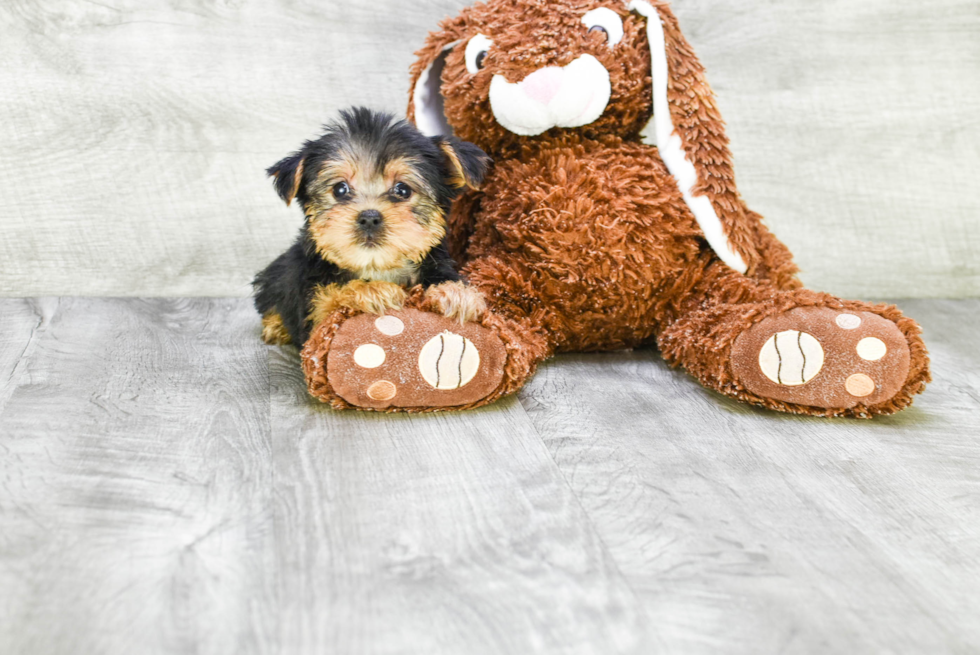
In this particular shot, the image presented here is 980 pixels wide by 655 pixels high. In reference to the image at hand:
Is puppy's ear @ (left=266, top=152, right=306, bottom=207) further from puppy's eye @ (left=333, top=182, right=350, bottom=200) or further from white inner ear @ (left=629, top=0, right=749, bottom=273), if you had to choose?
white inner ear @ (left=629, top=0, right=749, bottom=273)

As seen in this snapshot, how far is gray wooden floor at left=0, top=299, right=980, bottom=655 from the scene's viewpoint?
103 cm

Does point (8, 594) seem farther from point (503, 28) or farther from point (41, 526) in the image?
point (503, 28)

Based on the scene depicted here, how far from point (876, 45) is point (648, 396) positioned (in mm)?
1608

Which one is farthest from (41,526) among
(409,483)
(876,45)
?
(876,45)

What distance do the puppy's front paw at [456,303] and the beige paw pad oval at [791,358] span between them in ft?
1.83

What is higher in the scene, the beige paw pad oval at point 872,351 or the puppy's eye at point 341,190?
the beige paw pad oval at point 872,351

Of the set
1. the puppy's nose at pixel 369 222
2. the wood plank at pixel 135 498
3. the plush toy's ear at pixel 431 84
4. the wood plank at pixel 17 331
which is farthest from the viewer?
the plush toy's ear at pixel 431 84

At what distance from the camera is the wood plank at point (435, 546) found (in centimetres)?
102

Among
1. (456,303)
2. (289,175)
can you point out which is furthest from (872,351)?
(289,175)

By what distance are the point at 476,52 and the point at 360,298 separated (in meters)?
0.69

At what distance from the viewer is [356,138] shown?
1661 mm

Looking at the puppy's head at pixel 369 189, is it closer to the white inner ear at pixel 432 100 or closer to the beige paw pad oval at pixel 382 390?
the beige paw pad oval at pixel 382 390

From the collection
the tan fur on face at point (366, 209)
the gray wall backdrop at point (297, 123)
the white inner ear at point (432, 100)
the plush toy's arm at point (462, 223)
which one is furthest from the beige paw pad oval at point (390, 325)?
the gray wall backdrop at point (297, 123)

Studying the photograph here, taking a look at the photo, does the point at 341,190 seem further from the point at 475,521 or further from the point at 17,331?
the point at 17,331
